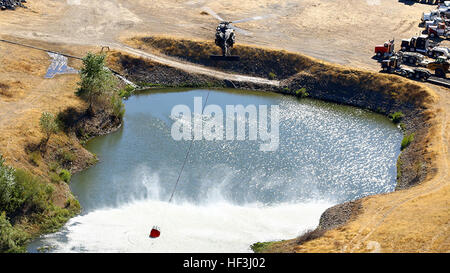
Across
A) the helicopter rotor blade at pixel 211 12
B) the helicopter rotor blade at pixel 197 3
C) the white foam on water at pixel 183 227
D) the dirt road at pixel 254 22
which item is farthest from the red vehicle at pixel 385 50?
the white foam on water at pixel 183 227

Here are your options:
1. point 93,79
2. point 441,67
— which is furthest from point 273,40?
point 93,79

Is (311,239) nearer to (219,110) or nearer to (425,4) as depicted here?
(219,110)

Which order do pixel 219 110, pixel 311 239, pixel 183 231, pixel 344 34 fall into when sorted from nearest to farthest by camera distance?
1. pixel 311 239
2. pixel 183 231
3. pixel 219 110
4. pixel 344 34

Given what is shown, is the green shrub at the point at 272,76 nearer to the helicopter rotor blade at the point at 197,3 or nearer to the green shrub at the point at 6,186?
the helicopter rotor blade at the point at 197,3

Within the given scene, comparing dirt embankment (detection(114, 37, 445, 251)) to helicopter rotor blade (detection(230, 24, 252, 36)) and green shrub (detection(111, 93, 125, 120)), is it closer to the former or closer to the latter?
helicopter rotor blade (detection(230, 24, 252, 36))

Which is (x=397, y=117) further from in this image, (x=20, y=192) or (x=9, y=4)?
(x=9, y=4)

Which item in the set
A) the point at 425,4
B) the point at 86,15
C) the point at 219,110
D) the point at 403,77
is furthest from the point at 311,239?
the point at 425,4
